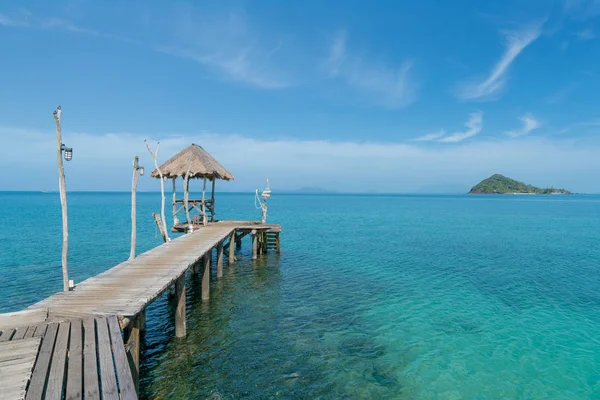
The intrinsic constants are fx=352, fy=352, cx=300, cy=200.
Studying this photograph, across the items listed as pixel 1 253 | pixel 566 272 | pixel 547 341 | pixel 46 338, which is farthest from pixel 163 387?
pixel 1 253

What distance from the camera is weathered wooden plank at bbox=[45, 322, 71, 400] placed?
13.9 feet

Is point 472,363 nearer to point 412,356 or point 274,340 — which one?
point 412,356

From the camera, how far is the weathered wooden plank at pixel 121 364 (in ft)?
14.1

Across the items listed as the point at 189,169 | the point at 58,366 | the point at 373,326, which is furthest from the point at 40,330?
the point at 189,169

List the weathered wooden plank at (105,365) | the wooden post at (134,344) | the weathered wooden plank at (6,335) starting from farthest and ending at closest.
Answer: the wooden post at (134,344) → the weathered wooden plank at (6,335) → the weathered wooden plank at (105,365)

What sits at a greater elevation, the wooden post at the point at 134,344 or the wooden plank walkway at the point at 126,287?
the wooden plank walkway at the point at 126,287

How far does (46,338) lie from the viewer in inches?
215

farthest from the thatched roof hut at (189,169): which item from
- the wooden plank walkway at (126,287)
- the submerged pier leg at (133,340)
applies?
the submerged pier leg at (133,340)

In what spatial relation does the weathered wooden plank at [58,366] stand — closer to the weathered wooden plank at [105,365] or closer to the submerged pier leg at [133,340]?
the weathered wooden plank at [105,365]

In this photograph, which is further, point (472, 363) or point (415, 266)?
point (415, 266)

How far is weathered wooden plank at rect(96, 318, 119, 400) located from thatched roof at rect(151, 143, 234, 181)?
14.3 meters

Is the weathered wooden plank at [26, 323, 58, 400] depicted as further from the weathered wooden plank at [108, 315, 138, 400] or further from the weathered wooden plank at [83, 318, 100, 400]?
the weathered wooden plank at [108, 315, 138, 400]

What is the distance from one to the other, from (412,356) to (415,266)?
1078 cm

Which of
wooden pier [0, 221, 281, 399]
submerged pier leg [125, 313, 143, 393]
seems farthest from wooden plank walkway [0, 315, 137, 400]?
submerged pier leg [125, 313, 143, 393]
